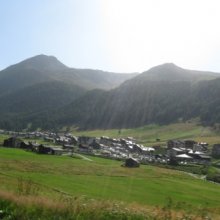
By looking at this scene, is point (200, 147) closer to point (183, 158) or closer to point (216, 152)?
point (216, 152)

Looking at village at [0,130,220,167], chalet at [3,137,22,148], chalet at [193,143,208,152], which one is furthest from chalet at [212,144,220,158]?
chalet at [3,137,22,148]

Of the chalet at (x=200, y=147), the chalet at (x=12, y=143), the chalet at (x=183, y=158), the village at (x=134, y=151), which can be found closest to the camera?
the village at (x=134, y=151)

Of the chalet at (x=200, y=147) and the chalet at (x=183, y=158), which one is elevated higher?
the chalet at (x=200, y=147)

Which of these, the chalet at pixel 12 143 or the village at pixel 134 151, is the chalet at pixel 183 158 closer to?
the village at pixel 134 151

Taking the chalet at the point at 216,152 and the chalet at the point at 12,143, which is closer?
the chalet at the point at 12,143

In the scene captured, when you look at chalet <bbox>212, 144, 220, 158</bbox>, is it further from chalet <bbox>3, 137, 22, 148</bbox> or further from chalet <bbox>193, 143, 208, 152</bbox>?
chalet <bbox>3, 137, 22, 148</bbox>

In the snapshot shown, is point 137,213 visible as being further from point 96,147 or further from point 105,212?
point 96,147

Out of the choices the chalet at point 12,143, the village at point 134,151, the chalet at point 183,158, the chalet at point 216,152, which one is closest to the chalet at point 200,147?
the village at point 134,151

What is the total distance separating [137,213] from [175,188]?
166ft

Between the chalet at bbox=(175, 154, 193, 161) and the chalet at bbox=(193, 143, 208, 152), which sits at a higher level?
the chalet at bbox=(193, 143, 208, 152)

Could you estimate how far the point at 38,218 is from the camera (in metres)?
15.0

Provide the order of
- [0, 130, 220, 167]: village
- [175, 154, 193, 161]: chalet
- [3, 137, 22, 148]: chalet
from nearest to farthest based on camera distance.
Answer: [0, 130, 220, 167]: village < [175, 154, 193, 161]: chalet < [3, 137, 22, 148]: chalet

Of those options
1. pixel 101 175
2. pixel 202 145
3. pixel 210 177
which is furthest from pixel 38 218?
pixel 202 145

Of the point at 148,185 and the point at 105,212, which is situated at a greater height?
the point at 105,212
